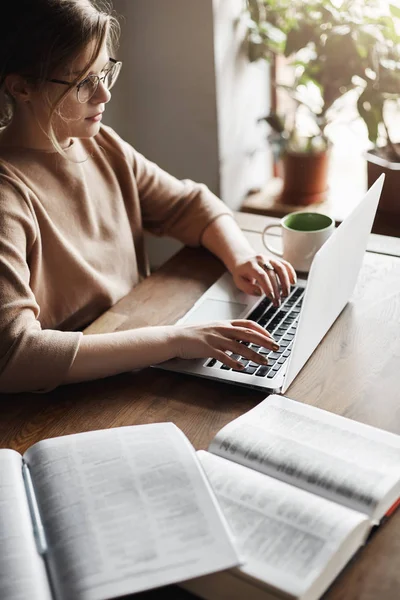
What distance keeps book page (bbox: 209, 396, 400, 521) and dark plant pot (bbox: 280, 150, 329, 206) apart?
1.02 metres

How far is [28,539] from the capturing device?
2.67 feet

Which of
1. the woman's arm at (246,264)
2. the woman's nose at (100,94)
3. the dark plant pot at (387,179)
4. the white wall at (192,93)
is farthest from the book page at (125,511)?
the white wall at (192,93)

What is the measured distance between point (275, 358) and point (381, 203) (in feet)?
2.46

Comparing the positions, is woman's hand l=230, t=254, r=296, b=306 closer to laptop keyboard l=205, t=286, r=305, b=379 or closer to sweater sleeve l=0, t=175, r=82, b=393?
laptop keyboard l=205, t=286, r=305, b=379

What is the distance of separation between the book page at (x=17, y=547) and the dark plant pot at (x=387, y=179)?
112cm

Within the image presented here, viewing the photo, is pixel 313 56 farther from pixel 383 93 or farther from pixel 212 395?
pixel 212 395

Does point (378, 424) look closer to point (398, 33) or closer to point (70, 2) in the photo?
point (70, 2)

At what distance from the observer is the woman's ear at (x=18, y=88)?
120cm

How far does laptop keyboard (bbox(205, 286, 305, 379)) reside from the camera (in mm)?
1099

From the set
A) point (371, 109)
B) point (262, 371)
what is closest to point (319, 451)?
point (262, 371)

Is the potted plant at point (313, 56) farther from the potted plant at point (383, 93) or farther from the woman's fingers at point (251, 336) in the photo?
the woman's fingers at point (251, 336)

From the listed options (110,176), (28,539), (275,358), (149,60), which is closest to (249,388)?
(275,358)

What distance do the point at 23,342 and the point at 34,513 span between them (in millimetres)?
299

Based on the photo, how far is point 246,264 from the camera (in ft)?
4.42
